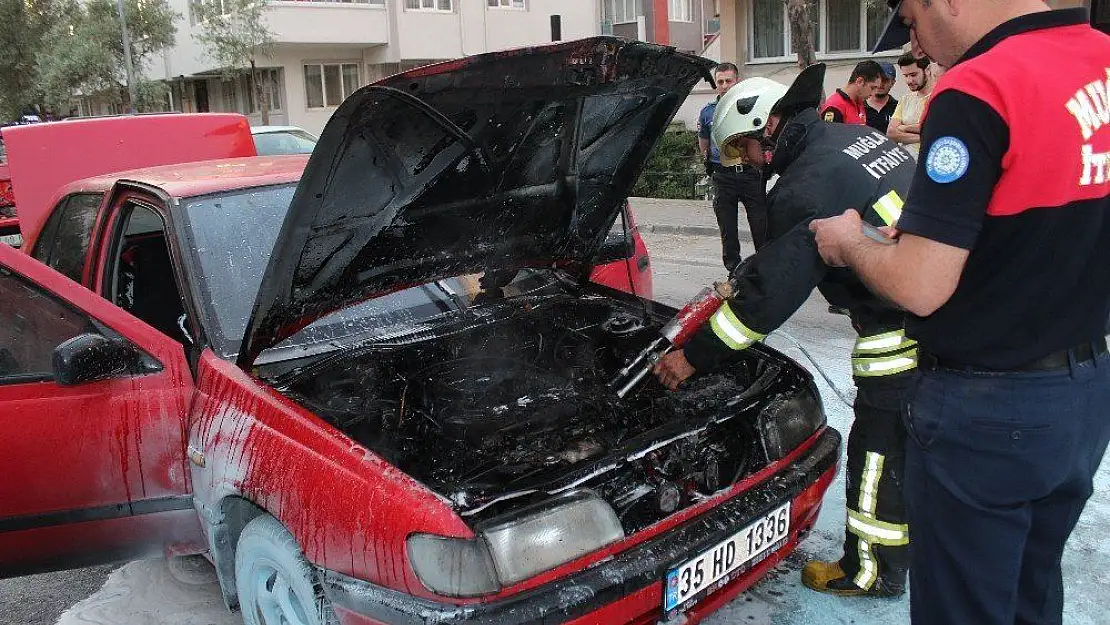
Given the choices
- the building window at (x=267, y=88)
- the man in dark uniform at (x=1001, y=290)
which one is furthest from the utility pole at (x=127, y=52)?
the man in dark uniform at (x=1001, y=290)

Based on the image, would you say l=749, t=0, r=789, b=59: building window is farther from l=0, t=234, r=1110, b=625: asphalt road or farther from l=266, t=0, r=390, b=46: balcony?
l=266, t=0, r=390, b=46: balcony

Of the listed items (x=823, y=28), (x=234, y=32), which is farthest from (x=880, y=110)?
(x=234, y=32)

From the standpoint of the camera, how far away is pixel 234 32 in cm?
2283

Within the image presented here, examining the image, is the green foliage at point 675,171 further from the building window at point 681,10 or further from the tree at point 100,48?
the building window at point 681,10

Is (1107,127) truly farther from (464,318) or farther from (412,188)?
(464,318)

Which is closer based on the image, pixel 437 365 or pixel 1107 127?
pixel 1107 127

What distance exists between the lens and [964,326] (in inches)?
67.9

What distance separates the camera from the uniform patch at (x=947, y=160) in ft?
5.10

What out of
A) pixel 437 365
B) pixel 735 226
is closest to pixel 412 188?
pixel 437 365

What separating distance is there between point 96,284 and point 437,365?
1420 mm

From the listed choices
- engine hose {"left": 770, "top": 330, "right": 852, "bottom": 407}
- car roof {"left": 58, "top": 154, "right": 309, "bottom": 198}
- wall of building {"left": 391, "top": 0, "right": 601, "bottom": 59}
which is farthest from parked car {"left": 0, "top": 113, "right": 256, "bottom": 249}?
wall of building {"left": 391, "top": 0, "right": 601, "bottom": 59}

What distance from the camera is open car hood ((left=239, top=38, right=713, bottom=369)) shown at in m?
2.22

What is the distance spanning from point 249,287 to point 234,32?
22.8 m

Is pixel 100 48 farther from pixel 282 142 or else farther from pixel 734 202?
pixel 734 202
